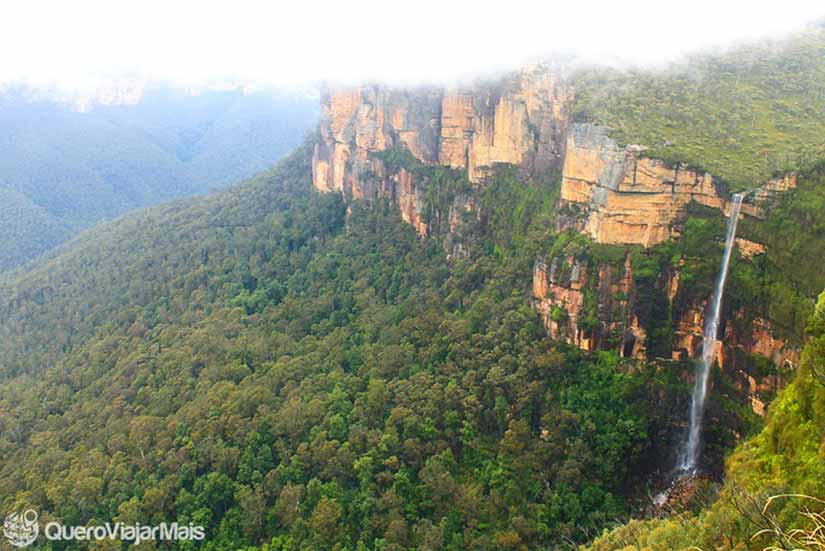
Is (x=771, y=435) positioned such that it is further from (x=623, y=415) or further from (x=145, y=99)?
(x=145, y=99)

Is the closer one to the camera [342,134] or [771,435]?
[771,435]

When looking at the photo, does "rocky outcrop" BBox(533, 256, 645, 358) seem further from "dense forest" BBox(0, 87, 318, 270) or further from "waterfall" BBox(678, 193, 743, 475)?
"dense forest" BBox(0, 87, 318, 270)

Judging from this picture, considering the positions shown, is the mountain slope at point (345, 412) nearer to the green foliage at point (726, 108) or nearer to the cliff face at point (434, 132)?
the cliff face at point (434, 132)

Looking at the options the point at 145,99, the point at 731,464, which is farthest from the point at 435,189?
the point at 145,99

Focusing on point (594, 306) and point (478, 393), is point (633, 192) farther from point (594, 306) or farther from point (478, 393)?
point (478, 393)

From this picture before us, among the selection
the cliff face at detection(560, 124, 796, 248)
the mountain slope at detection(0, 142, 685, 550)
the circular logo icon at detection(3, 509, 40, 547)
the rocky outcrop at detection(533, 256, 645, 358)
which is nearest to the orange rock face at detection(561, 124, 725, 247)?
the cliff face at detection(560, 124, 796, 248)

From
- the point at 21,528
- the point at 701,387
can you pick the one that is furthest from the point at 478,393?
the point at 21,528
